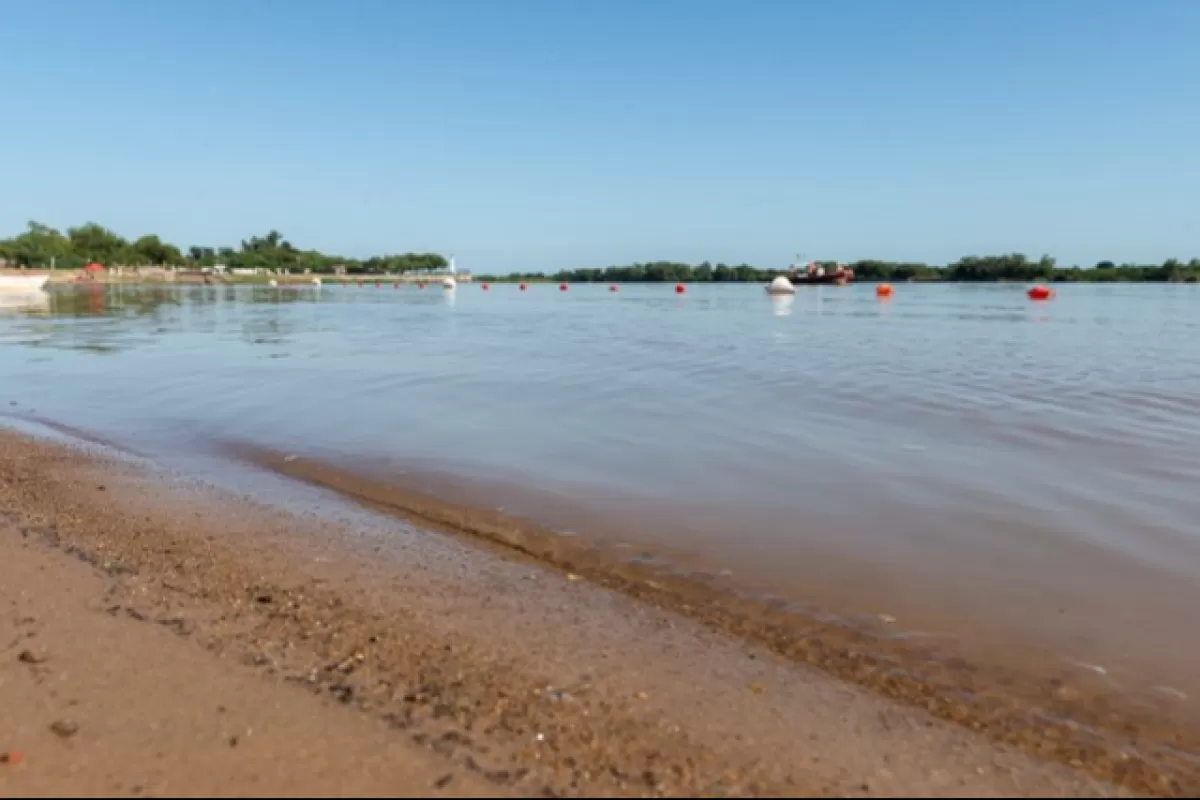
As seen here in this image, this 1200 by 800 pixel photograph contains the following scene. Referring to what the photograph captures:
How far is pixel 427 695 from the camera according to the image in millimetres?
3119

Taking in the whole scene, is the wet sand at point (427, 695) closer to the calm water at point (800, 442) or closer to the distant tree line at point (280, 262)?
the calm water at point (800, 442)

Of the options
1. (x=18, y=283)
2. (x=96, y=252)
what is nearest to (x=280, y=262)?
(x=96, y=252)

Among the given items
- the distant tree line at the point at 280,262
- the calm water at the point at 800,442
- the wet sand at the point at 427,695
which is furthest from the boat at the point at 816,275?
the wet sand at the point at 427,695

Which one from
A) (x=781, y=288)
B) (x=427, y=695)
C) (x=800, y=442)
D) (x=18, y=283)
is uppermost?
(x=781, y=288)

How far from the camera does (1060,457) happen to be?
828 centimetres

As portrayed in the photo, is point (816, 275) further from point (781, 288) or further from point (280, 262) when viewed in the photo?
point (280, 262)

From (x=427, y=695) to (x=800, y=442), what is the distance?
6585mm

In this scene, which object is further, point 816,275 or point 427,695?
point 816,275

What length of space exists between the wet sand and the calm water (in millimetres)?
1238

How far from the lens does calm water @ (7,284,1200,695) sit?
497 centimetres

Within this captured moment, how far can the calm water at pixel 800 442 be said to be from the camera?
497 centimetres

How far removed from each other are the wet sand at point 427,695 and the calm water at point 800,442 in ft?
4.06

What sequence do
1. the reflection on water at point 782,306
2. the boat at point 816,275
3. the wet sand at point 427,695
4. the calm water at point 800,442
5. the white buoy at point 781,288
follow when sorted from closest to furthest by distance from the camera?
1. the wet sand at point 427,695
2. the calm water at point 800,442
3. the reflection on water at point 782,306
4. the white buoy at point 781,288
5. the boat at point 816,275

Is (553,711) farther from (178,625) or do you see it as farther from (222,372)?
(222,372)
